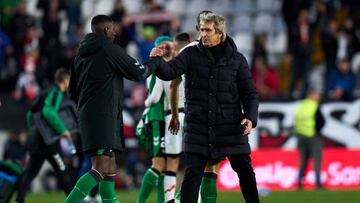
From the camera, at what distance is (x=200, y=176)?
39.7 ft

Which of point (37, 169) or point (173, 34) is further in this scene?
point (173, 34)

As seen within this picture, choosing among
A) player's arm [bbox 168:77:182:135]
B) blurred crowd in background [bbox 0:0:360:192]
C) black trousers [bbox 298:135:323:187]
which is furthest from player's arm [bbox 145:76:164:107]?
blurred crowd in background [bbox 0:0:360:192]

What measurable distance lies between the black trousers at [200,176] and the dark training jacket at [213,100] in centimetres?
12

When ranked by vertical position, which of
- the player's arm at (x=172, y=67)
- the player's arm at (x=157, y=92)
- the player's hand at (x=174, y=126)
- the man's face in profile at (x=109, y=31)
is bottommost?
the player's hand at (x=174, y=126)

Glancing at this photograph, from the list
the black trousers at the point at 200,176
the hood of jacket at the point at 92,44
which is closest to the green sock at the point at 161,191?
the black trousers at the point at 200,176

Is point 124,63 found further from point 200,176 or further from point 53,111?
point 53,111

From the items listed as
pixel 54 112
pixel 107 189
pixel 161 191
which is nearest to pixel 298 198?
pixel 54 112

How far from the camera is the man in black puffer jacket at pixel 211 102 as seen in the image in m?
12.0

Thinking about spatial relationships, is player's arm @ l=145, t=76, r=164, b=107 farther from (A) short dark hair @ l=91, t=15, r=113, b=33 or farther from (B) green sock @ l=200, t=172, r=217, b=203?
(A) short dark hair @ l=91, t=15, r=113, b=33

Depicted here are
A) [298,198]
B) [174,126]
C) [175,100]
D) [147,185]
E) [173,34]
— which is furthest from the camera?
[173,34]

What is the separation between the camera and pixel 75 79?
41.0ft

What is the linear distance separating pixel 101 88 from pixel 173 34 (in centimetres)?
1539

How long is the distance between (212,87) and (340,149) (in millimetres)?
14463

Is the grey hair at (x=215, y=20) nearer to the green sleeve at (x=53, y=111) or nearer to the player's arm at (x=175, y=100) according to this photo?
the player's arm at (x=175, y=100)
